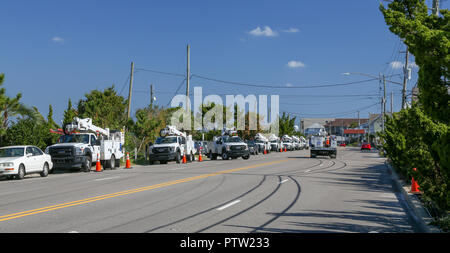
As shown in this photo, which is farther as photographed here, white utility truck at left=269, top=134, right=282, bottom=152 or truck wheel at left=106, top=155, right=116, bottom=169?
white utility truck at left=269, top=134, right=282, bottom=152

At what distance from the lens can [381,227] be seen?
9.22m

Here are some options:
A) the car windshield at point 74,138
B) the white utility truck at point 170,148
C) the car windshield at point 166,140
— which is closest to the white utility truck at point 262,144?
the white utility truck at point 170,148

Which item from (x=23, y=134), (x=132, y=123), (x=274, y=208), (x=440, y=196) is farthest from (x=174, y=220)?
(x=132, y=123)

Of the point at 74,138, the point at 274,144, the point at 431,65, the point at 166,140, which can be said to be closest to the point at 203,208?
the point at 431,65

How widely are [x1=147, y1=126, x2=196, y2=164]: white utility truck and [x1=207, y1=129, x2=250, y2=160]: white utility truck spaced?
10.2ft

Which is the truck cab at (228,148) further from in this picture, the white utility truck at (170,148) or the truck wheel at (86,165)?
the truck wheel at (86,165)

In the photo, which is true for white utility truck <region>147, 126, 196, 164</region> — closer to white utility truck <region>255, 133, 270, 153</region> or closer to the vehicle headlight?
the vehicle headlight

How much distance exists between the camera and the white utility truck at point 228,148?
40.8 metres

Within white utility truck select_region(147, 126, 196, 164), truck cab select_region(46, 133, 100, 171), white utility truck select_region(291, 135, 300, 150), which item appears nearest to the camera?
truck cab select_region(46, 133, 100, 171)

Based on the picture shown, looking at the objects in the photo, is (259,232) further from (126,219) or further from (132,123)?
(132,123)

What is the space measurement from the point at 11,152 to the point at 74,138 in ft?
17.2

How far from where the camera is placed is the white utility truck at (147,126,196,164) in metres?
34.7

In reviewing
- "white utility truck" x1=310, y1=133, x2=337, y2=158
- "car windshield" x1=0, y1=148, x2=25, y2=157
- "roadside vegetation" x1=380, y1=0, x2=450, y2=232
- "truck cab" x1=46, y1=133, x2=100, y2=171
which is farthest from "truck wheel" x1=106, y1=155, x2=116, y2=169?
"roadside vegetation" x1=380, y1=0, x2=450, y2=232

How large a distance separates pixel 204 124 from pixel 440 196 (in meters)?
55.0
